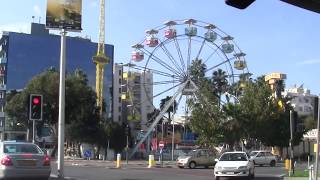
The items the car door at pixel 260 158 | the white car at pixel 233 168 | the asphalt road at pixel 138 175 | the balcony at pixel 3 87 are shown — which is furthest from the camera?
the balcony at pixel 3 87

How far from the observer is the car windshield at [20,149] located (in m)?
19.0

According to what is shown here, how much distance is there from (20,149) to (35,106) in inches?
174

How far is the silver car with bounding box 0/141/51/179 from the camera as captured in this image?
1830cm

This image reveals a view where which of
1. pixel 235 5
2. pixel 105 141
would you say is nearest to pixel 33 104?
pixel 235 5

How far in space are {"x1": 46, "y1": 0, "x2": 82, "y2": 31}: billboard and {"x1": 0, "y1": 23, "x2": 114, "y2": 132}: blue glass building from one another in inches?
3727

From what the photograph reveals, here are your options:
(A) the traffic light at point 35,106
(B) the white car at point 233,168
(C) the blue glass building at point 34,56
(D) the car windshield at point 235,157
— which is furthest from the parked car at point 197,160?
(C) the blue glass building at point 34,56

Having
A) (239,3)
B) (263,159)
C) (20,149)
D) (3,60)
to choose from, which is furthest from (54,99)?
(3,60)

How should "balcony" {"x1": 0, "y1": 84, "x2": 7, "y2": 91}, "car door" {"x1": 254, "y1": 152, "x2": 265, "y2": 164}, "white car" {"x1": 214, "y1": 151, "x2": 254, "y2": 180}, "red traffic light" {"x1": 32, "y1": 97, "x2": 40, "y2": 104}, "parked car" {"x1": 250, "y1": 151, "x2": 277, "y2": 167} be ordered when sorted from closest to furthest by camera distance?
"red traffic light" {"x1": 32, "y1": 97, "x2": 40, "y2": 104}
"white car" {"x1": 214, "y1": 151, "x2": 254, "y2": 180}
"parked car" {"x1": 250, "y1": 151, "x2": 277, "y2": 167}
"car door" {"x1": 254, "y1": 152, "x2": 265, "y2": 164}
"balcony" {"x1": 0, "y1": 84, "x2": 7, "y2": 91}

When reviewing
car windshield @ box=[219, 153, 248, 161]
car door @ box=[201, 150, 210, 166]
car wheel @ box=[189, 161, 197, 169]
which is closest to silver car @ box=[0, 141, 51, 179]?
car windshield @ box=[219, 153, 248, 161]

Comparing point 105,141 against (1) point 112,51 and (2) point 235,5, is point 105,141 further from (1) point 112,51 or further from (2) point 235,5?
(2) point 235,5

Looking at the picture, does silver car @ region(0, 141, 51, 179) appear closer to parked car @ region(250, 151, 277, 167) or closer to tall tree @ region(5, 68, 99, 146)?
tall tree @ region(5, 68, 99, 146)

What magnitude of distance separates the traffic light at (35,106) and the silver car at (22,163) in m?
4.00

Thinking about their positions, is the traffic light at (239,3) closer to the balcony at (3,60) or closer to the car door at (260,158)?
the car door at (260,158)

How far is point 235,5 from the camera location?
210 inches
